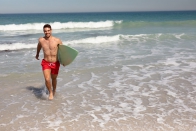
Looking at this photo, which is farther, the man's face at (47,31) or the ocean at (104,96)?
the man's face at (47,31)

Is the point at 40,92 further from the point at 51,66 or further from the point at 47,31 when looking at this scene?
the point at 47,31

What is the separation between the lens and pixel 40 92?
578 centimetres

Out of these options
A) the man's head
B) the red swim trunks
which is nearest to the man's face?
the man's head

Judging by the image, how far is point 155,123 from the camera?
411cm

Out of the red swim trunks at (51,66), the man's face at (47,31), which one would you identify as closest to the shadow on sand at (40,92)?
the red swim trunks at (51,66)

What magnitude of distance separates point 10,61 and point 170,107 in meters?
6.55

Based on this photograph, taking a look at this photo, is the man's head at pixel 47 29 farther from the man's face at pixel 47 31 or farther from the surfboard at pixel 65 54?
the surfboard at pixel 65 54

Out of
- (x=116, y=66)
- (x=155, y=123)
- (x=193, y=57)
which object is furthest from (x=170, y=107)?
(x=193, y=57)

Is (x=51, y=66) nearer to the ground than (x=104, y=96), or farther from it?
farther from it

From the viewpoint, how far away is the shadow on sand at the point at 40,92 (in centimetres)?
550

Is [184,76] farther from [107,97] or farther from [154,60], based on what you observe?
[107,97]

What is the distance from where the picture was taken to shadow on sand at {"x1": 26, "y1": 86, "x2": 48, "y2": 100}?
5.50 m

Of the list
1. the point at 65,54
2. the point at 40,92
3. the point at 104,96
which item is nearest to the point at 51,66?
the point at 65,54

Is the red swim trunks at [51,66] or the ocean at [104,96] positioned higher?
the red swim trunks at [51,66]
